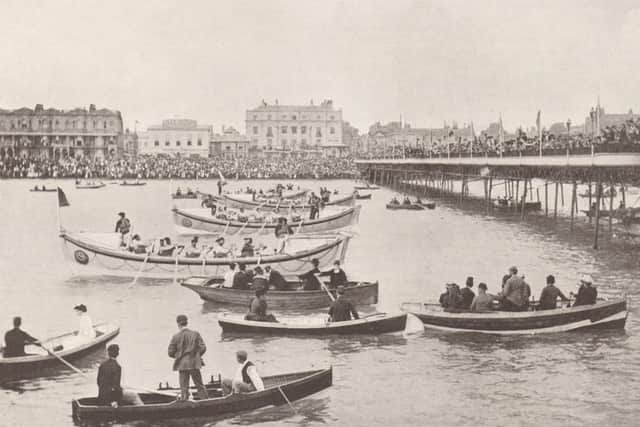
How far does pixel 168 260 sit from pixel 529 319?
15.5m

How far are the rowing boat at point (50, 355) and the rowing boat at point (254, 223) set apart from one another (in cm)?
2950

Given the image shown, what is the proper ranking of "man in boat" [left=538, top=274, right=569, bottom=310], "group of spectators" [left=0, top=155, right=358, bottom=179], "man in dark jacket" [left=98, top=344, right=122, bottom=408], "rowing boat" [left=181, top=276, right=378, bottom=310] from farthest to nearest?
"group of spectators" [left=0, top=155, right=358, bottom=179] → "rowing boat" [left=181, top=276, right=378, bottom=310] → "man in boat" [left=538, top=274, right=569, bottom=310] → "man in dark jacket" [left=98, top=344, right=122, bottom=408]

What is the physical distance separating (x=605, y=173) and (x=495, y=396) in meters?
35.2

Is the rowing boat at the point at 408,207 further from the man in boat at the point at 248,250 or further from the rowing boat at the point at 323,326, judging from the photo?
the rowing boat at the point at 323,326

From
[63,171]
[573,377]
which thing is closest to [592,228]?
[573,377]

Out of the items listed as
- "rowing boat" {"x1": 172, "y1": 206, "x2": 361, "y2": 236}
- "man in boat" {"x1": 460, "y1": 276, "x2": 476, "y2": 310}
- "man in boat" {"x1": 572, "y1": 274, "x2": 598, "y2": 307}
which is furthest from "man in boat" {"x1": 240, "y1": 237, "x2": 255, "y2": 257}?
"rowing boat" {"x1": 172, "y1": 206, "x2": 361, "y2": 236}

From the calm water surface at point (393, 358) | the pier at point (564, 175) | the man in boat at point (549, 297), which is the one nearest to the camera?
the calm water surface at point (393, 358)

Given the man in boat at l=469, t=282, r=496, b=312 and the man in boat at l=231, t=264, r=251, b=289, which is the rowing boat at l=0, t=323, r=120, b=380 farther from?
the man in boat at l=469, t=282, r=496, b=312

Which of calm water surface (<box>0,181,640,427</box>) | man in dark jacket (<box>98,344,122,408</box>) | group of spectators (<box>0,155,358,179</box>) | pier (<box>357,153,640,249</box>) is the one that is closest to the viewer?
man in dark jacket (<box>98,344,122,408</box>)

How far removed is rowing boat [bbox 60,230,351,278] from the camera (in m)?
34.0

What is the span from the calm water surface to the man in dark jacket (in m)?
1.54

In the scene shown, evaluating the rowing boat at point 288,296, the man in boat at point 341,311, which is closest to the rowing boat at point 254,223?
the rowing boat at point 288,296

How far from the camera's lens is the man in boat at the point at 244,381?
17.2 metres

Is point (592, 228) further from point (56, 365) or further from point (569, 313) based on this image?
point (56, 365)
